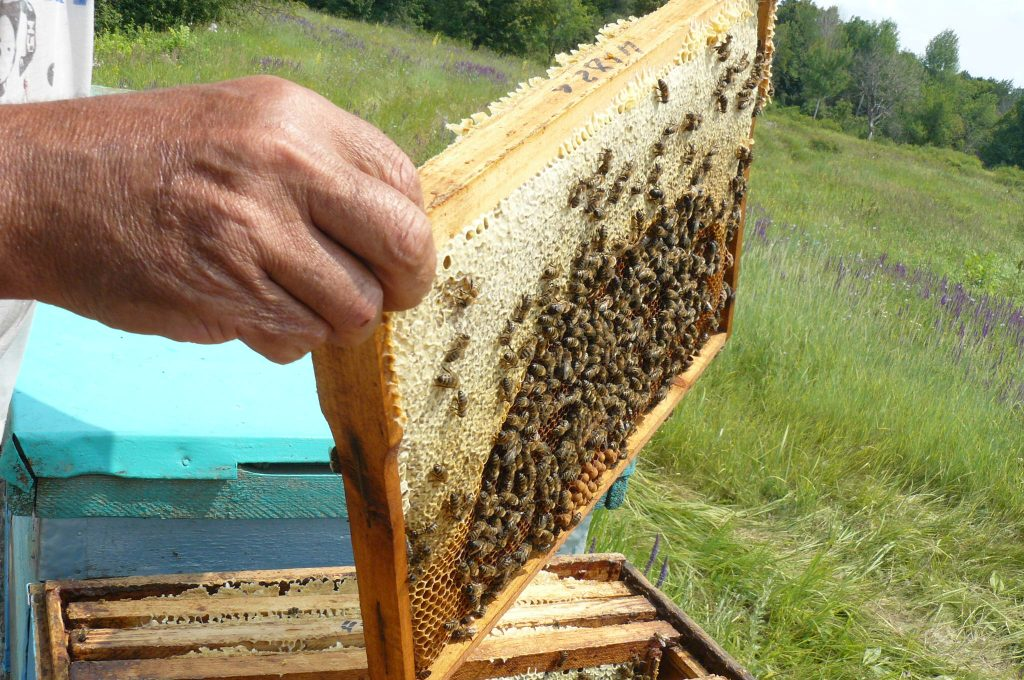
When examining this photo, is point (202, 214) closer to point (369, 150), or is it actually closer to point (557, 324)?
point (369, 150)

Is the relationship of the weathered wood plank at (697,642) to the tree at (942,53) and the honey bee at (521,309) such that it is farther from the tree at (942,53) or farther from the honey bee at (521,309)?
the tree at (942,53)

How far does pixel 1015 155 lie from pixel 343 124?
75.2m

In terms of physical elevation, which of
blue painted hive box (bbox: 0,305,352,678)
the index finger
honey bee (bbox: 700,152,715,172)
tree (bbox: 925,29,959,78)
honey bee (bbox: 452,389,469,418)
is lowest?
blue painted hive box (bbox: 0,305,352,678)

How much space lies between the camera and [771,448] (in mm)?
5402

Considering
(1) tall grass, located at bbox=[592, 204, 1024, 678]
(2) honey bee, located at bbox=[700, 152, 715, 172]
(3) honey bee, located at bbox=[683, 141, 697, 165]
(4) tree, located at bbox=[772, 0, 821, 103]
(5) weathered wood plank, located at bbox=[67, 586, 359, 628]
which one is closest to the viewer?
(5) weathered wood plank, located at bbox=[67, 586, 359, 628]

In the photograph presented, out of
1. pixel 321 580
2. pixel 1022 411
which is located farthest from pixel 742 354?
pixel 321 580

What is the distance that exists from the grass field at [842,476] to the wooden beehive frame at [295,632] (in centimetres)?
128

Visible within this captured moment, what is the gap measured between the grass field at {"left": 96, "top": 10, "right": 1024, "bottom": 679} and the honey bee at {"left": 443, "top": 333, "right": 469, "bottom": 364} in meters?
2.72

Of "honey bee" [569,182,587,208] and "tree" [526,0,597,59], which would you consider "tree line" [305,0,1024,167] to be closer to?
"tree" [526,0,597,59]

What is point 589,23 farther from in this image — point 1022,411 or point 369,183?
point 369,183

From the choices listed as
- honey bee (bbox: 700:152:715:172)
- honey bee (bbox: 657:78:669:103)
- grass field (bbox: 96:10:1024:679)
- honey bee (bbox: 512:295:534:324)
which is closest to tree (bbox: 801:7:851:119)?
grass field (bbox: 96:10:1024:679)

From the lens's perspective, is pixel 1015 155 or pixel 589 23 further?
pixel 1015 155

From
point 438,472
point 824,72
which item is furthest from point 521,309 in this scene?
point 824,72

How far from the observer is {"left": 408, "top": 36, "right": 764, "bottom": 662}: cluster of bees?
1.75 m
